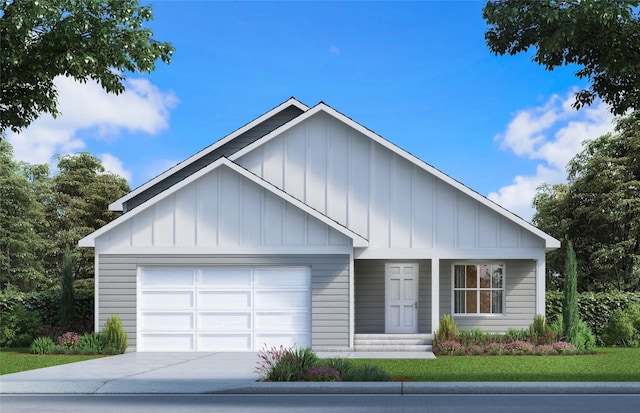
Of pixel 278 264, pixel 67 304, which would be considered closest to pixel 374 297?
pixel 278 264

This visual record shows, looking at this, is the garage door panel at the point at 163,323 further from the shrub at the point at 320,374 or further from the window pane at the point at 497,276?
the window pane at the point at 497,276

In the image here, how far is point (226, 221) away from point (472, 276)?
8.78 meters

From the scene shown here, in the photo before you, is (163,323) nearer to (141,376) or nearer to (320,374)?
(141,376)

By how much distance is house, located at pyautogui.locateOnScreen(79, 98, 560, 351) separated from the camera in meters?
24.3

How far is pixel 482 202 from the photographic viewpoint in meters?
25.8

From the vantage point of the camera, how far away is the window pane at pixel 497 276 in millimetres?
27594

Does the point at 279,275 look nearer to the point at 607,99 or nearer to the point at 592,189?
the point at 607,99

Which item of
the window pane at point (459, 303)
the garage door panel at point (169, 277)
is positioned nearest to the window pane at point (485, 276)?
the window pane at point (459, 303)

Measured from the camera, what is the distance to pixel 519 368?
19203 millimetres

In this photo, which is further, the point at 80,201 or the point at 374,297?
the point at 80,201

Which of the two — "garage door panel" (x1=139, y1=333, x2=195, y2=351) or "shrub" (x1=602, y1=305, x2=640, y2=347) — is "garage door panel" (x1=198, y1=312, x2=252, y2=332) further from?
"shrub" (x1=602, y1=305, x2=640, y2=347)

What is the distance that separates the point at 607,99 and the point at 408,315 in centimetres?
1023

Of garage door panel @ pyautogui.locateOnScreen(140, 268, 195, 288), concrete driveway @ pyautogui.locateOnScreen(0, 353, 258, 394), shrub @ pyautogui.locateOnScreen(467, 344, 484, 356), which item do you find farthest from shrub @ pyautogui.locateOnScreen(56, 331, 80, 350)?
shrub @ pyautogui.locateOnScreen(467, 344, 484, 356)

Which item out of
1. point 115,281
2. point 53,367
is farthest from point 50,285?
point 53,367
